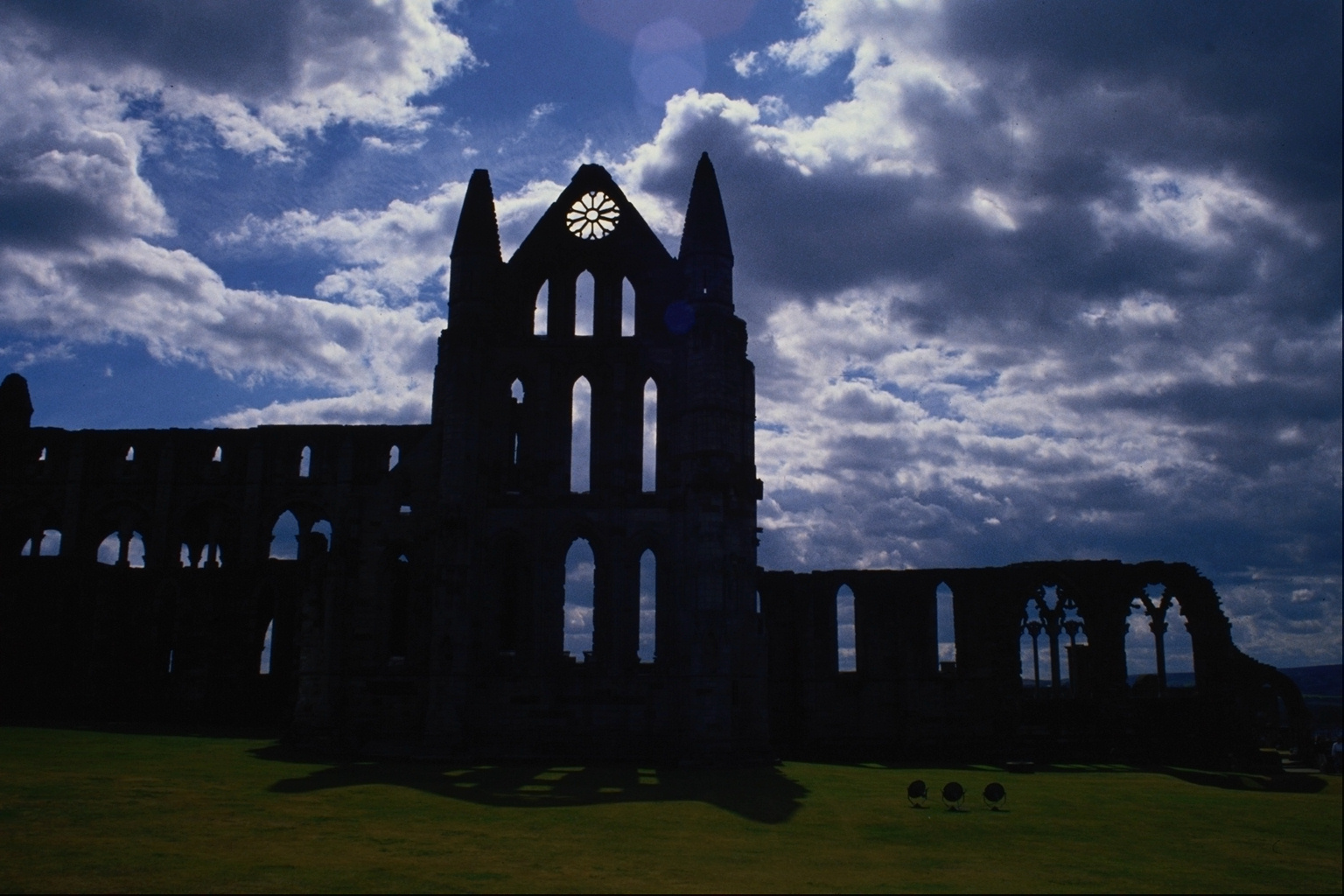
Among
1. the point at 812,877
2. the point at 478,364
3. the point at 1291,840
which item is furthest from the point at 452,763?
the point at 1291,840

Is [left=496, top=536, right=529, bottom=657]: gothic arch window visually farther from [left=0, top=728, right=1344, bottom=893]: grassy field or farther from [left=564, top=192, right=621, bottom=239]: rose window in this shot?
[left=564, top=192, right=621, bottom=239]: rose window

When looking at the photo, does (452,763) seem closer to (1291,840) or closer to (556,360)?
(556,360)

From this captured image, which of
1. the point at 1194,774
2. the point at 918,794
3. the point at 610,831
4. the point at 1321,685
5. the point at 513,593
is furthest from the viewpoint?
the point at 1321,685

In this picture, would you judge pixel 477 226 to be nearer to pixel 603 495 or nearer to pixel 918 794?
pixel 603 495

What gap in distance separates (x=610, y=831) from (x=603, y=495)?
15.6 metres

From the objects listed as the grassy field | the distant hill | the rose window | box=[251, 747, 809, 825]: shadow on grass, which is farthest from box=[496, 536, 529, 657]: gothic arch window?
the distant hill

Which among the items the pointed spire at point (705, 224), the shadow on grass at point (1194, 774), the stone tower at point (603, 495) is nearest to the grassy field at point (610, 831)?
the shadow on grass at point (1194, 774)

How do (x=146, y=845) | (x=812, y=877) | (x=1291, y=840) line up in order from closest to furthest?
(x=812, y=877) → (x=146, y=845) → (x=1291, y=840)

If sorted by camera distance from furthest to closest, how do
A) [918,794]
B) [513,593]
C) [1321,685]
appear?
[1321,685] < [513,593] < [918,794]

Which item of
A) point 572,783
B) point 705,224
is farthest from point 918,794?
point 705,224

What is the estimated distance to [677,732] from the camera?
30781mm

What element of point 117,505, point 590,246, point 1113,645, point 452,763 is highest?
point 590,246

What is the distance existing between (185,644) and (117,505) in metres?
11.4

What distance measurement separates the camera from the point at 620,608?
105 ft
